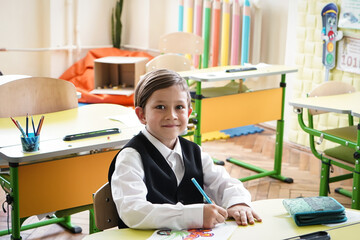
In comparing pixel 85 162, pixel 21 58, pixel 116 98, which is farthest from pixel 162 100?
pixel 21 58

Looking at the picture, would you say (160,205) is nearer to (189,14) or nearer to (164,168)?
(164,168)

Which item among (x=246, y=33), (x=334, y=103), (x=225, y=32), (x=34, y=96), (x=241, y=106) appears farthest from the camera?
(x=225, y=32)

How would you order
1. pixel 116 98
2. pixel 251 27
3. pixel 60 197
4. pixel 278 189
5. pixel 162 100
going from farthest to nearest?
pixel 116 98 < pixel 251 27 < pixel 278 189 < pixel 60 197 < pixel 162 100

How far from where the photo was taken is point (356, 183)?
2.82 meters

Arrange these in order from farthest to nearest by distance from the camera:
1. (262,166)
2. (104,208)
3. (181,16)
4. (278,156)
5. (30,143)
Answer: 1. (181,16)
2. (262,166)
3. (278,156)
4. (30,143)
5. (104,208)

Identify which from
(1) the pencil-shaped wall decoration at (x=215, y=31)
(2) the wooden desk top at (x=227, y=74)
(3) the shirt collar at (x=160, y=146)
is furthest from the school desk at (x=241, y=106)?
(3) the shirt collar at (x=160, y=146)

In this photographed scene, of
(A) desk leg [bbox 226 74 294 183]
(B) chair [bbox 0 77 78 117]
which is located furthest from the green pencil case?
(A) desk leg [bbox 226 74 294 183]

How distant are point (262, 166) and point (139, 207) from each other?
9.12 feet

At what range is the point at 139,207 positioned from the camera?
140 centimetres

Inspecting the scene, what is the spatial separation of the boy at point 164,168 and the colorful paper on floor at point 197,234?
38mm

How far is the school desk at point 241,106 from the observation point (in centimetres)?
332

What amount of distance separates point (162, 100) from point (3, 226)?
5.68ft

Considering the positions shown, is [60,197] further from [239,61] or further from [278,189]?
[239,61]

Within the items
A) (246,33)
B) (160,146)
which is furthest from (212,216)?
(246,33)
